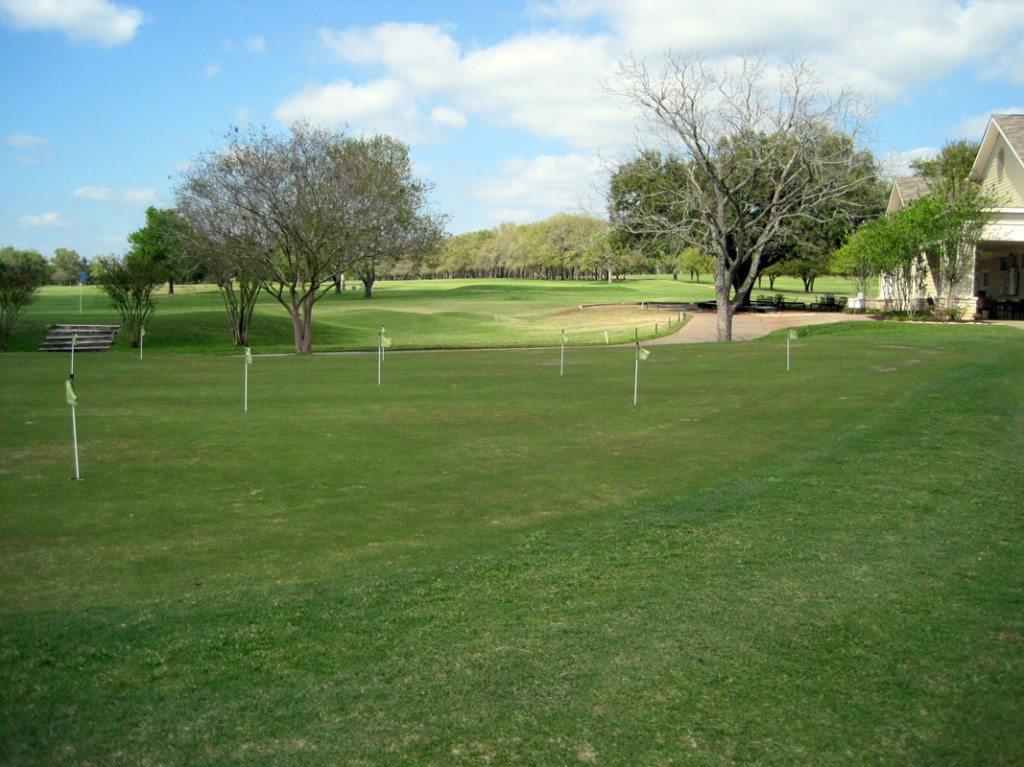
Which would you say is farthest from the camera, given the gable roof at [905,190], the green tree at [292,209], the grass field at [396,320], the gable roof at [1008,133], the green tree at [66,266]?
the green tree at [66,266]

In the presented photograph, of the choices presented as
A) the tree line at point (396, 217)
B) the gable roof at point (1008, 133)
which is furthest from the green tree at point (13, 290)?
the gable roof at point (1008, 133)

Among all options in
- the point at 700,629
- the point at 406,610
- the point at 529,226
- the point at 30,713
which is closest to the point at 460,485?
the point at 406,610

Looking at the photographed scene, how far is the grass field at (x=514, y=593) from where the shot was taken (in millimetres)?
5125

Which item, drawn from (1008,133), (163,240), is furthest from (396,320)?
(1008,133)

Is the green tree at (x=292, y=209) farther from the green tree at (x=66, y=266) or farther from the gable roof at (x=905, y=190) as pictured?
the green tree at (x=66, y=266)

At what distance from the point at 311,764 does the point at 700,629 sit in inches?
116

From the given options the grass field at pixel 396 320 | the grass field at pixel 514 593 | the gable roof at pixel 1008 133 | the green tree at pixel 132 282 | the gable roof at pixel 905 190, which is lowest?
the grass field at pixel 514 593

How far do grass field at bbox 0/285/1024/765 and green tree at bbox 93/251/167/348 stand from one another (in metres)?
32.1

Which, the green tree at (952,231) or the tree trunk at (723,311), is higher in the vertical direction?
the green tree at (952,231)

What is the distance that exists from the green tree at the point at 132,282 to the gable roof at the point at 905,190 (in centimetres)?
4302

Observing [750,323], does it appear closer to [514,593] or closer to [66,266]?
[514,593]

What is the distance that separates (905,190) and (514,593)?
5808cm

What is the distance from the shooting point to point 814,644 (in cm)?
629

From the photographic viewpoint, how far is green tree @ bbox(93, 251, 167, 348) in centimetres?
4559
